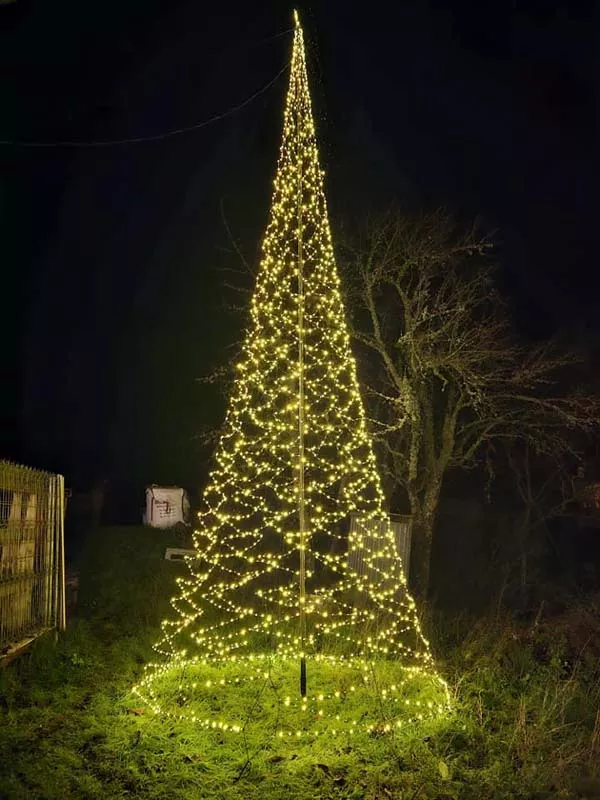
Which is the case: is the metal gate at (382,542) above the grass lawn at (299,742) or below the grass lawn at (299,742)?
above

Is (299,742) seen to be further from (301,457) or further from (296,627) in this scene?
(296,627)

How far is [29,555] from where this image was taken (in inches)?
292

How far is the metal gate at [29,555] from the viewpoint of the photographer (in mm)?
6840

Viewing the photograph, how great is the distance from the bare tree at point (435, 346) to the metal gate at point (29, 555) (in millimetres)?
4789

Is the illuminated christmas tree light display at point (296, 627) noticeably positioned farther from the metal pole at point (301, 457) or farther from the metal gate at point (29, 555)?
the metal gate at point (29, 555)

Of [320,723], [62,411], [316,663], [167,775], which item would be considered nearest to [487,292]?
[316,663]

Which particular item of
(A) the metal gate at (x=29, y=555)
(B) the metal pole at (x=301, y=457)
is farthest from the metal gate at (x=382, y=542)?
(A) the metal gate at (x=29, y=555)

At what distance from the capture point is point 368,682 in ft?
21.6

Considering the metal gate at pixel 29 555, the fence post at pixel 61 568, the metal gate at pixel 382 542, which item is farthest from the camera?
the metal gate at pixel 382 542

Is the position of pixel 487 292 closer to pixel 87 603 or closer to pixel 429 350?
→ pixel 429 350

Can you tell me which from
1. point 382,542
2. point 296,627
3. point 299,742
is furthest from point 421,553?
point 299,742

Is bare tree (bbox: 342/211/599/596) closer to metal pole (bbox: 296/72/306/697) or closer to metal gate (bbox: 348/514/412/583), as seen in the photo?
metal gate (bbox: 348/514/412/583)

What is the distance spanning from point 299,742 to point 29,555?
3.62 metres

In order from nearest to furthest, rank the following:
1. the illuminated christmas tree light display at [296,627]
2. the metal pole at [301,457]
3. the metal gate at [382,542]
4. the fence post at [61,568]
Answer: the illuminated christmas tree light display at [296,627], the metal pole at [301,457], the fence post at [61,568], the metal gate at [382,542]
